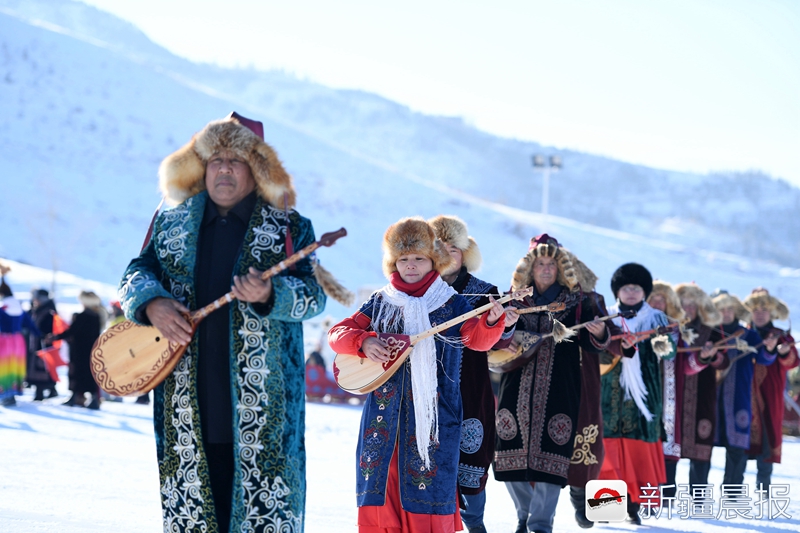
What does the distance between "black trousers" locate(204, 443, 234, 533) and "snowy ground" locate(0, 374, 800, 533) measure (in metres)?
1.84

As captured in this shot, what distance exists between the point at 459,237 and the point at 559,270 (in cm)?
81

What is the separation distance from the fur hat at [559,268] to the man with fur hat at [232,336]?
2474 millimetres

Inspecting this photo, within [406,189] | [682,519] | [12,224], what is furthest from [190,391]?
[406,189]

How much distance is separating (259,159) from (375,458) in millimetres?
1464

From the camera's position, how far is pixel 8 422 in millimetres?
11203

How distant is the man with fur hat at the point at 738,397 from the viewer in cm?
886

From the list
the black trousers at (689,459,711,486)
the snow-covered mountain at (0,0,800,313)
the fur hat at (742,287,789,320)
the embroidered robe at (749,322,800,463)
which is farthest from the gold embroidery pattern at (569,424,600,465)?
the snow-covered mountain at (0,0,800,313)

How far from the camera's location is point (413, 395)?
4.51m

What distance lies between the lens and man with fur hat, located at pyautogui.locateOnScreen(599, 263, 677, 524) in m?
7.25

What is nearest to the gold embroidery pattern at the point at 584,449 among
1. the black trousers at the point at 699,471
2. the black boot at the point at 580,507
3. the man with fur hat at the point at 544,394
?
the man with fur hat at the point at 544,394

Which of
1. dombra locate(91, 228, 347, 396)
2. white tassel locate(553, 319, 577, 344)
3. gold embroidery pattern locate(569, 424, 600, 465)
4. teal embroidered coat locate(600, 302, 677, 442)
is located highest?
white tassel locate(553, 319, 577, 344)

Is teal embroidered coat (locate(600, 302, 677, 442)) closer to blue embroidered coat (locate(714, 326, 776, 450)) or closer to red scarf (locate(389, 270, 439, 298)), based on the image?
blue embroidered coat (locate(714, 326, 776, 450))

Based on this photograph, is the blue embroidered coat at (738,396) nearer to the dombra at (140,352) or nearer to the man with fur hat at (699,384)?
the man with fur hat at (699,384)

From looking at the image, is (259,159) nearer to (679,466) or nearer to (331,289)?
(331,289)
